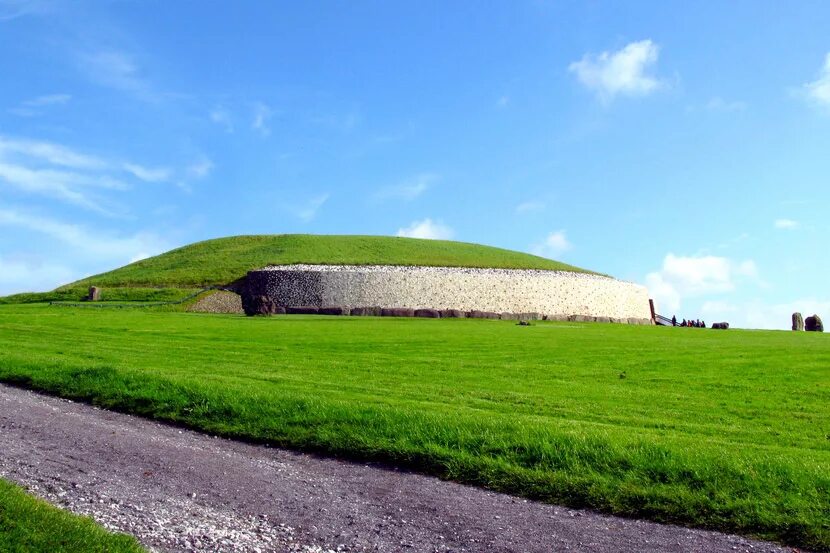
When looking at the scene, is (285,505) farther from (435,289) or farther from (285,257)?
(285,257)

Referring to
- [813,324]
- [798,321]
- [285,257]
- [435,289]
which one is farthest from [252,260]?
[813,324]

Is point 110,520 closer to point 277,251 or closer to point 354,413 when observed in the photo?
point 354,413

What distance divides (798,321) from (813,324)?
115cm

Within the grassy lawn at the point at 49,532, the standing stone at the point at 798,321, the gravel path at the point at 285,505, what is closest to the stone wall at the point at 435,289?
the standing stone at the point at 798,321

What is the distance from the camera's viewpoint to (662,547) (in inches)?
275

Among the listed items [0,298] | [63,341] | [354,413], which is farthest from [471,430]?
[0,298]

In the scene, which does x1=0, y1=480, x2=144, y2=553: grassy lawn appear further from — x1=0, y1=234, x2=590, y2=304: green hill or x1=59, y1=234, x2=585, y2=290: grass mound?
x1=59, y1=234, x2=585, y2=290: grass mound

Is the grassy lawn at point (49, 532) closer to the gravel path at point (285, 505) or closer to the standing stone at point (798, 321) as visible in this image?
the gravel path at point (285, 505)

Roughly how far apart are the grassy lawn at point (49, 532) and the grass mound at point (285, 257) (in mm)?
55006

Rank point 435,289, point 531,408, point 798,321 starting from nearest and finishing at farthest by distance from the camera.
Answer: point 531,408 → point 798,321 → point 435,289

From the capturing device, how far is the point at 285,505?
7.90 meters

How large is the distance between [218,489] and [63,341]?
19434mm

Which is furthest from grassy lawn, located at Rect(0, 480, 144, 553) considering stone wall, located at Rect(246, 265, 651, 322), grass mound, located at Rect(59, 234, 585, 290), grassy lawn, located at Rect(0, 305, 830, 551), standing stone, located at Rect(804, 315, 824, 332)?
standing stone, located at Rect(804, 315, 824, 332)

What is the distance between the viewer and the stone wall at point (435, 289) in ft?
200
